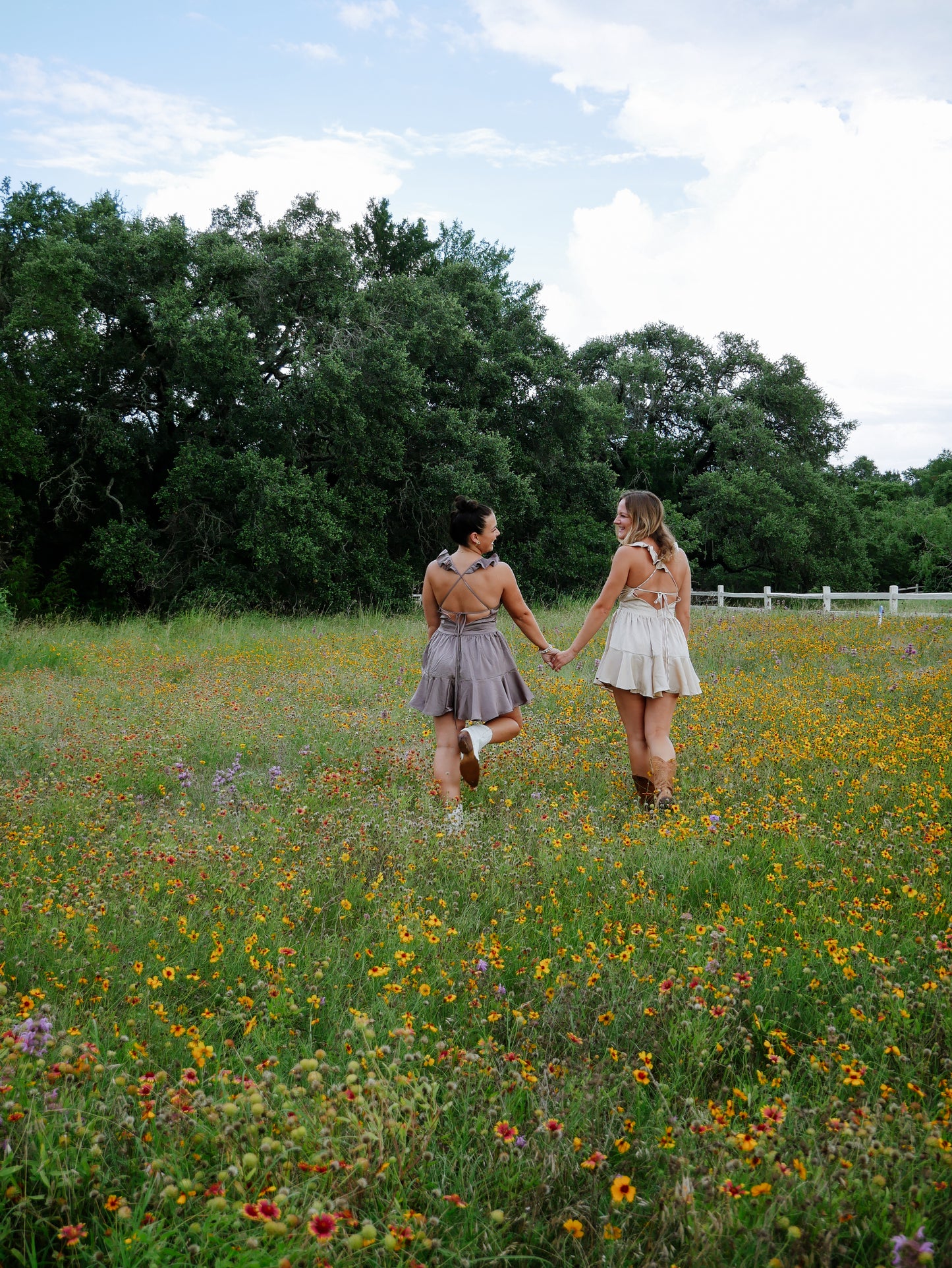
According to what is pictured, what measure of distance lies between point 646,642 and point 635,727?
0.56 metres

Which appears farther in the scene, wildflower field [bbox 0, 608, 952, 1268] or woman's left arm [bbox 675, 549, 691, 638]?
woman's left arm [bbox 675, 549, 691, 638]

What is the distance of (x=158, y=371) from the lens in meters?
21.1

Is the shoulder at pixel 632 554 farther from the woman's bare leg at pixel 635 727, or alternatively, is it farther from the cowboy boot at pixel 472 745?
the cowboy boot at pixel 472 745

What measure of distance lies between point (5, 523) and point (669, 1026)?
65.5ft

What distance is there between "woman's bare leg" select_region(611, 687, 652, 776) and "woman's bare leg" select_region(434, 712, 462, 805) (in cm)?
105

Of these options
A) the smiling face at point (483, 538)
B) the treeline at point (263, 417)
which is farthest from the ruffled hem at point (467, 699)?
the treeline at point (263, 417)

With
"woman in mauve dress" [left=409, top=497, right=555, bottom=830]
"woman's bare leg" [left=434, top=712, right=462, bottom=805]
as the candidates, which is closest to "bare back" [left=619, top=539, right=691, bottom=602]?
"woman in mauve dress" [left=409, top=497, right=555, bottom=830]

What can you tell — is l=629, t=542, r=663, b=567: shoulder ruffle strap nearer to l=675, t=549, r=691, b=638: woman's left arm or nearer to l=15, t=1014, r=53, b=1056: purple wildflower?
l=675, t=549, r=691, b=638: woman's left arm

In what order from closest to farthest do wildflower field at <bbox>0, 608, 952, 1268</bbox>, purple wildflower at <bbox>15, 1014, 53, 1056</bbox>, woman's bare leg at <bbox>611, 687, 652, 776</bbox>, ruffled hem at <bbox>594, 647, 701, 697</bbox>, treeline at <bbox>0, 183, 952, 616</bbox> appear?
1. wildflower field at <bbox>0, 608, 952, 1268</bbox>
2. purple wildflower at <bbox>15, 1014, 53, 1056</bbox>
3. ruffled hem at <bbox>594, 647, 701, 697</bbox>
4. woman's bare leg at <bbox>611, 687, 652, 776</bbox>
5. treeline at <bbox>0, 183, 952, 616</bbox>

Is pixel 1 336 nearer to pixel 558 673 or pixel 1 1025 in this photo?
pixel 558 673

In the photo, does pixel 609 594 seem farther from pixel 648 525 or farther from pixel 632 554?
pixel 648 525

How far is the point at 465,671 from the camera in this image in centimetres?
516

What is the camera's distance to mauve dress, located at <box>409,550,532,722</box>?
203 inches

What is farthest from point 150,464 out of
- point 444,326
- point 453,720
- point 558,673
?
point 453,720
